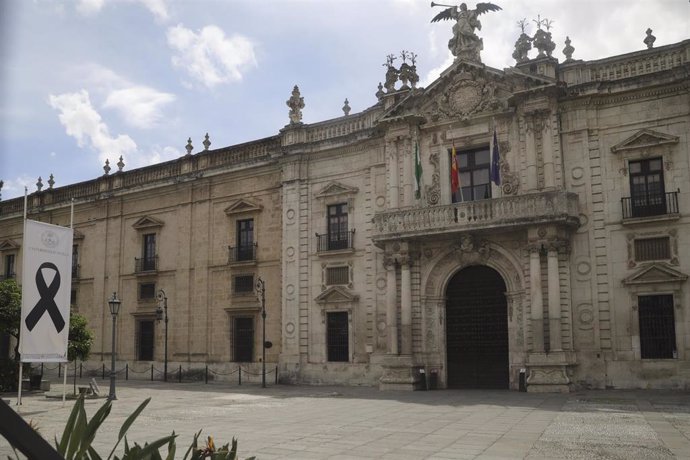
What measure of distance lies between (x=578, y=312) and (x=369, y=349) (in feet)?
25.7

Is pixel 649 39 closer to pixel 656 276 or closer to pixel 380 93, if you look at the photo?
pixel 656 276

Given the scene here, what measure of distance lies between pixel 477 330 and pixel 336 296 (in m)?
5.81

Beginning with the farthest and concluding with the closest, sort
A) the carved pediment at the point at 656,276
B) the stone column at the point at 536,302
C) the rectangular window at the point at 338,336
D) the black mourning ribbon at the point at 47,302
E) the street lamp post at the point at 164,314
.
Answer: the street lamp post at the point at 164,314 → the rectangular window at the point at 338,336 → the stone column at the point at 536,302 → the carved pediment at the point at 656,276 → the black mourning ribbon at the point at 47,302

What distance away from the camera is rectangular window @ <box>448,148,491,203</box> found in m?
24.1

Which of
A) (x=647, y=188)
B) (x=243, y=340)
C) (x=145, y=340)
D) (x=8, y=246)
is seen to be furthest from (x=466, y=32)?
(x=8, y=246)

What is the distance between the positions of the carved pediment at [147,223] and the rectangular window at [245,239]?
4.96m

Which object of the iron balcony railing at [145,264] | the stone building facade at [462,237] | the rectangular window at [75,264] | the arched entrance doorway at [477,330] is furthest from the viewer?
the rectangular window at [75,264]

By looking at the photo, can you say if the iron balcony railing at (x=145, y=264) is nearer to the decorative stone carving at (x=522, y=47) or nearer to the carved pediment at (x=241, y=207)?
the carved pediment at (x=241, y=207)

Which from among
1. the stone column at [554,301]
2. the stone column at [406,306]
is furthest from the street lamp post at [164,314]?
the stone column at [554,301]

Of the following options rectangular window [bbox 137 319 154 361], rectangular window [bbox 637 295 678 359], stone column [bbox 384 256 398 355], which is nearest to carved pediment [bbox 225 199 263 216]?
rectangular window [bbox 137 319 154 361]

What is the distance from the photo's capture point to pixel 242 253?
29.8 meters

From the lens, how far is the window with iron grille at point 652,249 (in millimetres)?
20672

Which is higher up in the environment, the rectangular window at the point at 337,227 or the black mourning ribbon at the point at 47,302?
the rectangular window at the point at 337,227

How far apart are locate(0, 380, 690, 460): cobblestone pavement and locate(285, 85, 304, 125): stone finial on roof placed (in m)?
12.5
